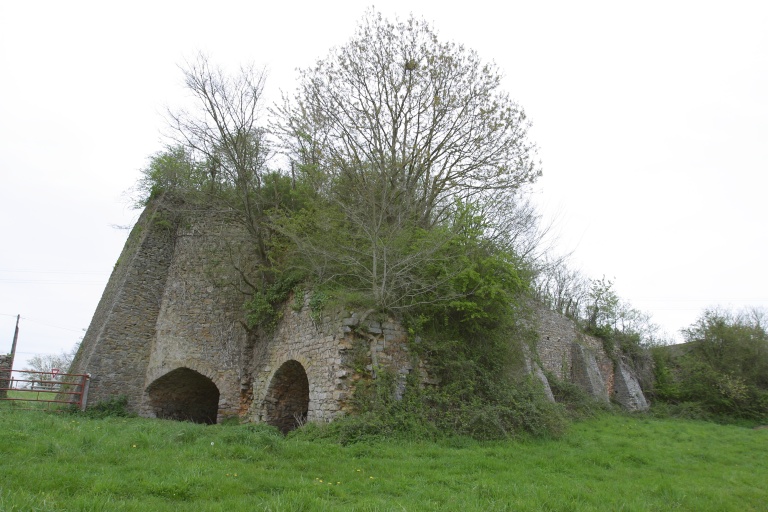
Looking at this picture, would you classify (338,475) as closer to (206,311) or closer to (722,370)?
(206,311)

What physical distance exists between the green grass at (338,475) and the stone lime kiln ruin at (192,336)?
354 cm

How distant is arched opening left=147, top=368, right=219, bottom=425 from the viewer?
45.4 feet

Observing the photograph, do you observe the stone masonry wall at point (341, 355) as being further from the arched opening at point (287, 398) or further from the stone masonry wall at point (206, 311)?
the stone masonry wall at point (206, 311)

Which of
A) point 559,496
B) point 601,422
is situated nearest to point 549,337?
point 601,422

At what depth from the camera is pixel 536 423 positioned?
31.5ft

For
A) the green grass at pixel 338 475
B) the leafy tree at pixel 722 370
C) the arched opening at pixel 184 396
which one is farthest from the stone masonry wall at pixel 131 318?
the leafy tree at pixel 722 370

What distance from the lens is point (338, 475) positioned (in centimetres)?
609

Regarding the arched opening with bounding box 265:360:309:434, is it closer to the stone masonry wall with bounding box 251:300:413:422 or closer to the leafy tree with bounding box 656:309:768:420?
the stone masonry wall with bounding box 251:300:413:422

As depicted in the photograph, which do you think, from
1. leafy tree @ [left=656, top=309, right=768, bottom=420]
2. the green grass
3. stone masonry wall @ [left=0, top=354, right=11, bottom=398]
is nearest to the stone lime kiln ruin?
stone masonry wall @ [left=0, top=354, right=11, bottom=398]

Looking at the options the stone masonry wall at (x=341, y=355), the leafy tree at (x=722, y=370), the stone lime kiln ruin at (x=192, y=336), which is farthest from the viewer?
the leafy tree at (x=722, y=370)

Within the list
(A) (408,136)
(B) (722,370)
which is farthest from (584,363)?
(A) (408,136)

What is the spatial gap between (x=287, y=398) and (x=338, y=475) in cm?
641

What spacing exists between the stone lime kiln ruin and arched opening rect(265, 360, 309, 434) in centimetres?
2

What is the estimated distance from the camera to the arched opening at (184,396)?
45.4ft
